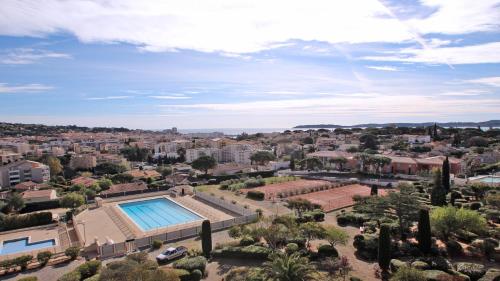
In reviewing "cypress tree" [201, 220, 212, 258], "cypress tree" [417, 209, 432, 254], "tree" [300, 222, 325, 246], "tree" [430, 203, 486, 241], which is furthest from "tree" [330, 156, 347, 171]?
"cypress tree" [201, 220, 212, 258]

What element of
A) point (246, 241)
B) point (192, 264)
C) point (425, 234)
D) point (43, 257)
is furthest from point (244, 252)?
point (43, 257)

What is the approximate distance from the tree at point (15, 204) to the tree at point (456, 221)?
33.8m

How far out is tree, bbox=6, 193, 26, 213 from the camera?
1220 inches

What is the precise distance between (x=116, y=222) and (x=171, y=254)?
1082 cm

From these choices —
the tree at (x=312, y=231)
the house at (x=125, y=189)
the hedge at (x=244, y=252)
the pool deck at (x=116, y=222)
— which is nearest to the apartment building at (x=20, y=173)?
the house at (x=125, y=189)

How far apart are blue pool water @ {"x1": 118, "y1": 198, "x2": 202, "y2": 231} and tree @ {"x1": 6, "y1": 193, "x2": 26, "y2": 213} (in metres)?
8.69

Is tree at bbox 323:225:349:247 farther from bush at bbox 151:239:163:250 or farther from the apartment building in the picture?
the apartment building

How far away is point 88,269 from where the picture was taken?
16297 millimetres

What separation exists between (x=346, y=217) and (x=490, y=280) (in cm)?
1133

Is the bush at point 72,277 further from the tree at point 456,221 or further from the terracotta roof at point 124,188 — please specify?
the terracotta roof at point 124,188

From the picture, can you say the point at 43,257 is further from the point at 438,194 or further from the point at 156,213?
the point at 438,194

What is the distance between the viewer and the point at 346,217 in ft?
81.2

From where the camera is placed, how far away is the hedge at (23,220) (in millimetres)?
26891

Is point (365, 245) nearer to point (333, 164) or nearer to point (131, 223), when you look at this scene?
point (131, 223)
